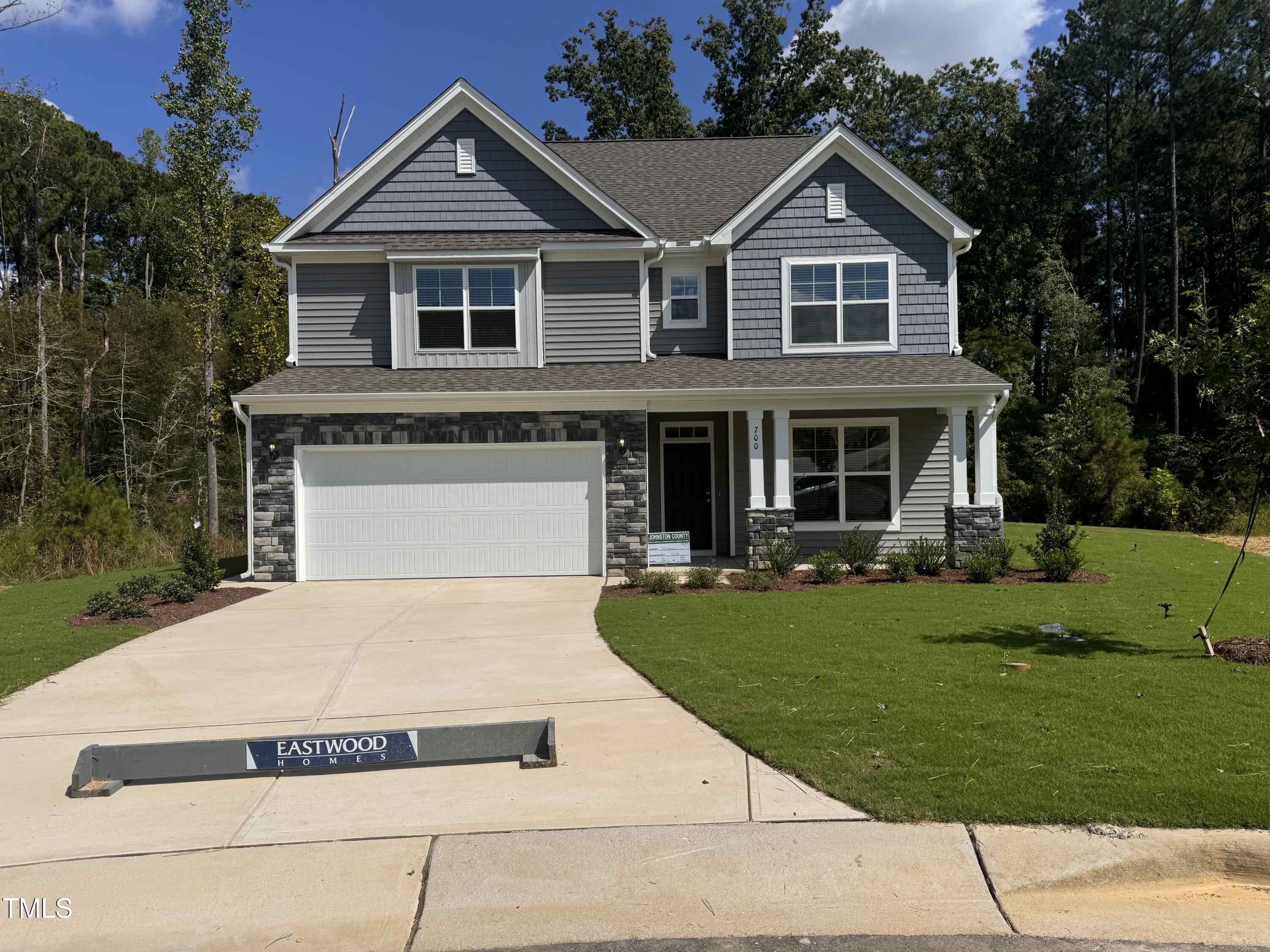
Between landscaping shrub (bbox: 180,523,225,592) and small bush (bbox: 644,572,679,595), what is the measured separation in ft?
20.6

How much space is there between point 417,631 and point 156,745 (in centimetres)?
468

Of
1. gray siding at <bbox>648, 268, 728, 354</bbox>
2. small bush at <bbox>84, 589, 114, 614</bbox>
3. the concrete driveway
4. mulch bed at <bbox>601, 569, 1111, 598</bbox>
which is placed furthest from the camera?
gray siding at <bbox>648, 268, 728, 354</bbox>

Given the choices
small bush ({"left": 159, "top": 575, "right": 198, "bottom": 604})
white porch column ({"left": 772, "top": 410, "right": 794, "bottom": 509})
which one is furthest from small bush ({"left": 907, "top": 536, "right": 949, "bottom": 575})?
small bush ({"left": 159, "top": 575, "right": 198, "bottom": 604})

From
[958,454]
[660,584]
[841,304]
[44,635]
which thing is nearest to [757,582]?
[660,584]

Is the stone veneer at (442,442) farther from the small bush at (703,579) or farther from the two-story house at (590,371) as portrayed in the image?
the small bush at (703,579)

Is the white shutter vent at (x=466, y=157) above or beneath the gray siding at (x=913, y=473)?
above

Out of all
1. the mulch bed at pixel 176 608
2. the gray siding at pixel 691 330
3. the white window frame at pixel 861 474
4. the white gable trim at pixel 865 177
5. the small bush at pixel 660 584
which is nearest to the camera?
the mulch bed at pixel 176 608

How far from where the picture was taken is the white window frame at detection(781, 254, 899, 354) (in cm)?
1573

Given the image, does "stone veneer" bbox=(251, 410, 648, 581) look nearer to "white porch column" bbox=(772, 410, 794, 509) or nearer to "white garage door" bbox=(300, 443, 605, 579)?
"white garage door" bbox=(300, 443, 605, 579)

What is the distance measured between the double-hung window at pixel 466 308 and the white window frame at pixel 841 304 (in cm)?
487

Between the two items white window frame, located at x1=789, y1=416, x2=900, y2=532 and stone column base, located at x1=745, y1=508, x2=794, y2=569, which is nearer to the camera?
stone column base, located at x1=745, y1=508, x2=794, y2=569

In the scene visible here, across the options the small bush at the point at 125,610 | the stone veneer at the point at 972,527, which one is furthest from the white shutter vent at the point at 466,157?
the stone veneer at the point at 972,527

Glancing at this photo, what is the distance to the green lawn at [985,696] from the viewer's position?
4.68 m

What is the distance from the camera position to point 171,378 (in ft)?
84.2
